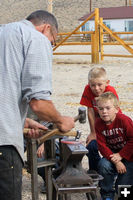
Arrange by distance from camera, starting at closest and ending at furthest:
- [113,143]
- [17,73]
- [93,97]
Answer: [17,73] < [113,143] < [93,97]

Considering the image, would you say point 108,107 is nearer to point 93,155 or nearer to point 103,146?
point 103,146

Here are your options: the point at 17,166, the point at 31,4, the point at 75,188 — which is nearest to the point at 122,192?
the point at 75,188

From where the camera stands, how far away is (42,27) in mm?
2506

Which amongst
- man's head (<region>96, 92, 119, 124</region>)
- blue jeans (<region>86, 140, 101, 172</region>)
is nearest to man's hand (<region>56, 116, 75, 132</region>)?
man's head (<region>96, 92, 119, 124</region>)

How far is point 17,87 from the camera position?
222cm

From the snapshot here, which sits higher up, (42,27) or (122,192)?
(42,27)

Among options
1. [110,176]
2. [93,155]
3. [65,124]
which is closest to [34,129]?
[65,124]

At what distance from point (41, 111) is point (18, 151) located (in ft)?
0.83

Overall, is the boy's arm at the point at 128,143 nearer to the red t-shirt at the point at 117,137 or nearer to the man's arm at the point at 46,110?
the red t-shirt at the point at 117,137

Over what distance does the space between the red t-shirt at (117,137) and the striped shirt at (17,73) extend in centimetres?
133

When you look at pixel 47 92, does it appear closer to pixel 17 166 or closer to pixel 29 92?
pixel 29 92

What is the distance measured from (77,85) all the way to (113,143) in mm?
6874

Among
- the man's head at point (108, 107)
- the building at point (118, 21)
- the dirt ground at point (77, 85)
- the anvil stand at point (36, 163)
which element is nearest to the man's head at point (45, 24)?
the anvil stand at point (36, 163)

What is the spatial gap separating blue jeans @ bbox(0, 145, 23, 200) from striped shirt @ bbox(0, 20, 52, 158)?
5 cm
